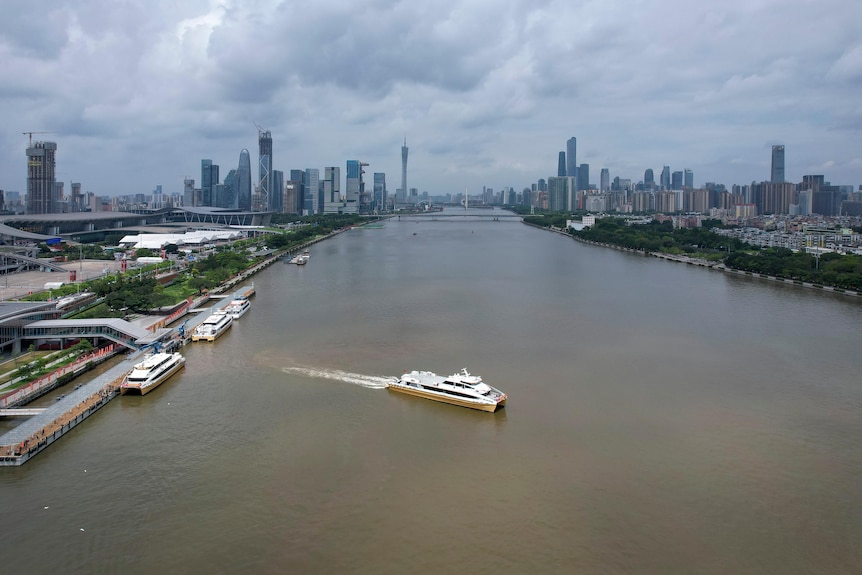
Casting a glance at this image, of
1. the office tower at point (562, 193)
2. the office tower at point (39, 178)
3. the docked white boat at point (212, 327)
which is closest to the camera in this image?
the docked white boat at point (212, 327)

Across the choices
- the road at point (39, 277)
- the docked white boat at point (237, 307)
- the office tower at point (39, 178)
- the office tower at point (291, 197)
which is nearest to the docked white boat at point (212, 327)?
the docked white boat at point (237, 307)

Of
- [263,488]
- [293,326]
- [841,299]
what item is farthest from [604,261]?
[263,488]

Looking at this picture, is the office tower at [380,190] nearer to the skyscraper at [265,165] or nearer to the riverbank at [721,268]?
the skyscraper at [265,165]

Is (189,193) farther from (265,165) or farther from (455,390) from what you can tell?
(455,390)

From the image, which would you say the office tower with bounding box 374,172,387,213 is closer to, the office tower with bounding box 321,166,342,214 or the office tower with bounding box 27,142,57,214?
the office tower with bounding box 321,166,342,214

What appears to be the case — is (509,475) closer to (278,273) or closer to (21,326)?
(21,326)

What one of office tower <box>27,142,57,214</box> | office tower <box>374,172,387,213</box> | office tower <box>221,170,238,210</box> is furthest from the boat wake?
Answer: office tower <box>374,172,387,213</box>
